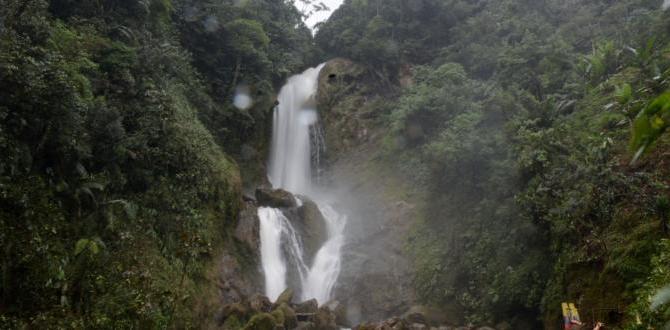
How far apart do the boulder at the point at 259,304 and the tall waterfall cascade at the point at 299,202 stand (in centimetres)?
244

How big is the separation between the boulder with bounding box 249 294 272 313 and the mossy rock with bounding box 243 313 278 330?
3.51 feet

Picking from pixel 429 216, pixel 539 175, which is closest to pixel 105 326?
pixel 539 175

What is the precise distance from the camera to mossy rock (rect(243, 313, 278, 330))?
36.6 ft

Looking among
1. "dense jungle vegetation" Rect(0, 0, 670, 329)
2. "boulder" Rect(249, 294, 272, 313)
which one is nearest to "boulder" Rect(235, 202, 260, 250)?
"dense jungle vegetation" Rect(0, 0, 670, 329)

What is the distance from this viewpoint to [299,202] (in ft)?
66.9

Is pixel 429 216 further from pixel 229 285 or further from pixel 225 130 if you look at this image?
pixel 225 130

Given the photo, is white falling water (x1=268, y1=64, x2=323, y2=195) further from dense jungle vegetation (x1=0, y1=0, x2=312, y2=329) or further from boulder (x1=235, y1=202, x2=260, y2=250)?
dense jungle vegetation (x1=0, y1=0, x2=312, y2=329)

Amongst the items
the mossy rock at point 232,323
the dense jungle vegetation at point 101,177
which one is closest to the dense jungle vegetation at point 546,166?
the mossy rock at point 232,323

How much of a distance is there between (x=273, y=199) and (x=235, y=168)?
Result: 89.2 inches

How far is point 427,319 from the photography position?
12.6 meters

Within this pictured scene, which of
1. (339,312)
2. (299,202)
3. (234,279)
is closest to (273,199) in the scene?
(299,202)

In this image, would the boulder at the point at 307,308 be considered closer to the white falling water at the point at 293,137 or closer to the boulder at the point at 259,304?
the boulder at the point at 259,304

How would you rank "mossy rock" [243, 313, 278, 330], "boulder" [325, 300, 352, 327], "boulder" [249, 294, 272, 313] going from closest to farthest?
"mossy rock" [243, 313, 278, 330], "boulder" [249, 294, 272, 313], "boulder" [325, 300, 352, 327]

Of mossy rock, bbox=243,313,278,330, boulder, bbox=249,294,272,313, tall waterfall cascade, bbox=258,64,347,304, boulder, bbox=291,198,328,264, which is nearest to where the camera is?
mossy rock, bbox=243,313,278,330
